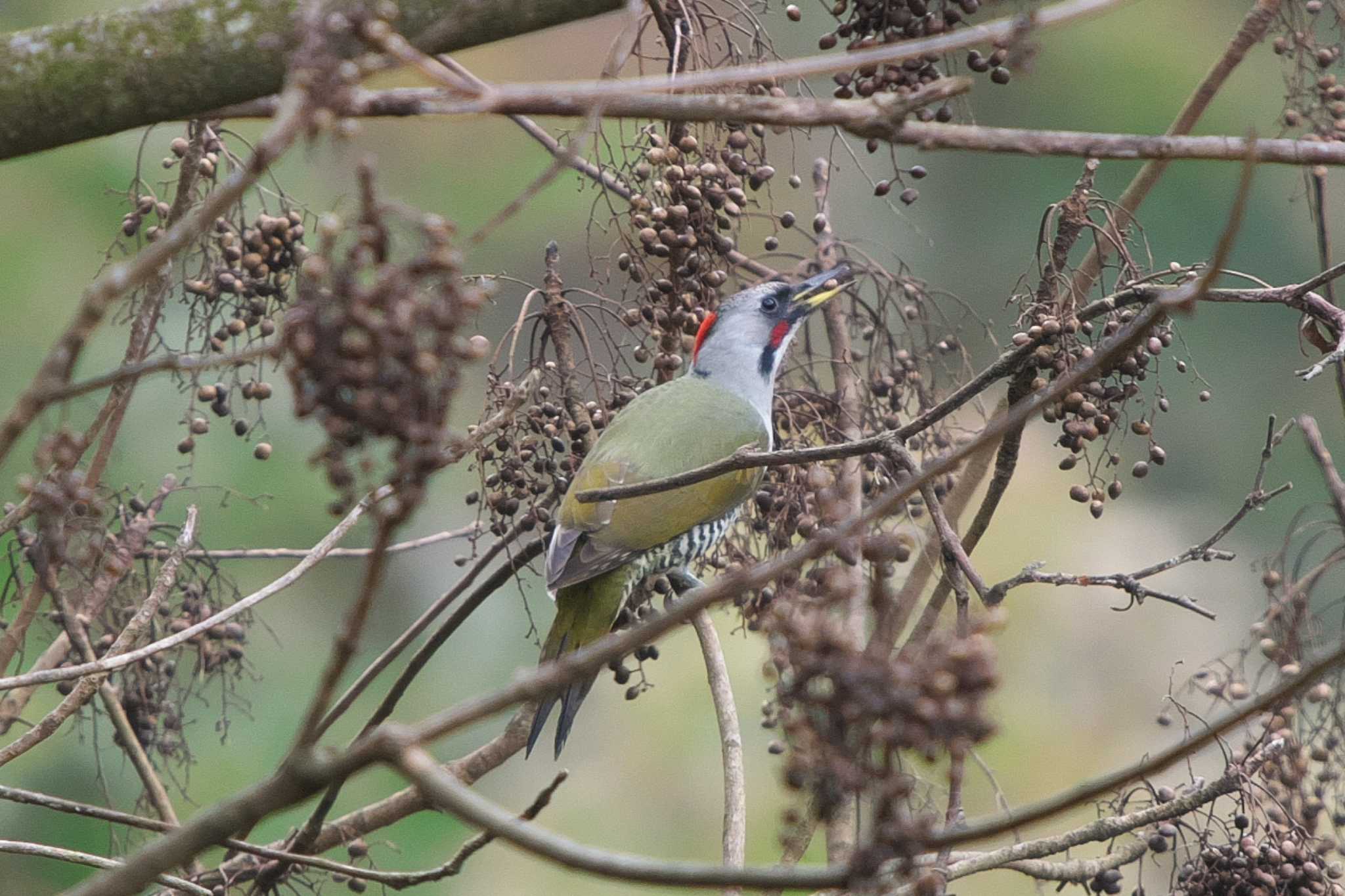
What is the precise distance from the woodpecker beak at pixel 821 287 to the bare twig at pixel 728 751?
2.47 feet

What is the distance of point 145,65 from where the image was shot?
4.45 feet

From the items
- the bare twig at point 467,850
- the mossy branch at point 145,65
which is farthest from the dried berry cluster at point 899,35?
the bare twig at point 467,850

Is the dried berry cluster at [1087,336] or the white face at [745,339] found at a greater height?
→ the white face at [745,339]

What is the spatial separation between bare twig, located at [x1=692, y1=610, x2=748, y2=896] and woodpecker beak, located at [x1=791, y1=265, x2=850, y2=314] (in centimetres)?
75

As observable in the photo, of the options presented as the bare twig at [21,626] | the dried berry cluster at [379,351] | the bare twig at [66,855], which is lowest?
the dried berry cluster at [379,351]

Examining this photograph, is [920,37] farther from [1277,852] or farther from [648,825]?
[648,825]

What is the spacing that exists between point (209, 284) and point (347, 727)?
353 centimetres

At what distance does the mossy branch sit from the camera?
4.43 feet

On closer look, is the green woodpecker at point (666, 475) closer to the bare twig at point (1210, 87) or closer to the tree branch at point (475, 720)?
the bare twig at point (1210, 87)

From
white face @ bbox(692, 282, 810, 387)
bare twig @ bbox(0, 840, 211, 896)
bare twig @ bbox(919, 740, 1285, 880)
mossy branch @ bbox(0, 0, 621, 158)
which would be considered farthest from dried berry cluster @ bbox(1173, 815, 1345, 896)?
white face @ bbox(692, 282, 810, 387)

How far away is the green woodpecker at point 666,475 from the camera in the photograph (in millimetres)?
2891

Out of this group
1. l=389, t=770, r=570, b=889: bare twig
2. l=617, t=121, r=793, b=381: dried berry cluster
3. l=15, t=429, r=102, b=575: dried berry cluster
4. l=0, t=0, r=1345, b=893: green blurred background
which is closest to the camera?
l=15, t=429, r=102, b=575: dried berry cluster

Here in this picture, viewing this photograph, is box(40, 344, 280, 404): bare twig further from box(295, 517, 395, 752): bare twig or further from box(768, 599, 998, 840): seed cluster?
box(768, 599, 998, 840): seed cluster

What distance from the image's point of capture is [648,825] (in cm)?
557
